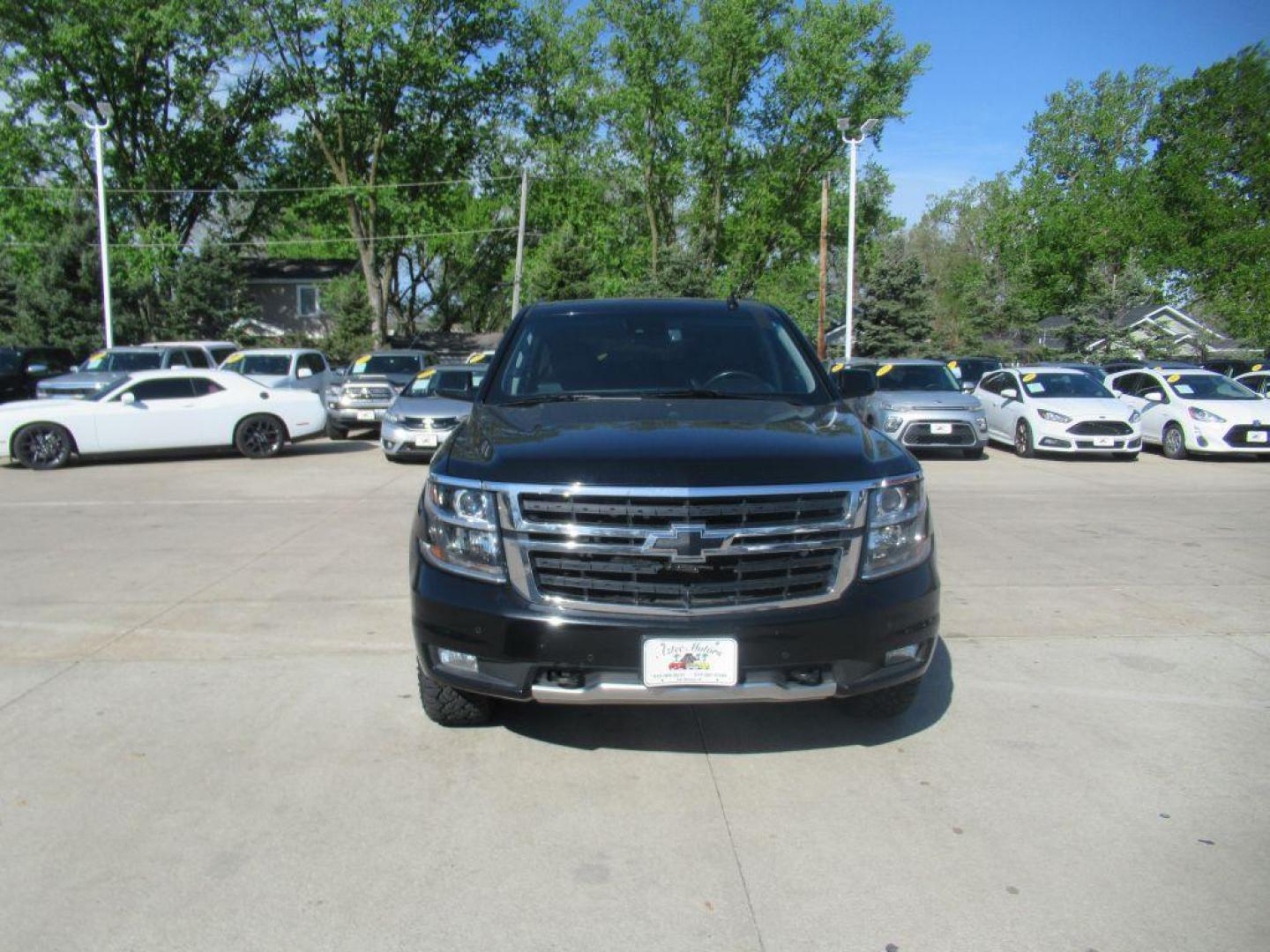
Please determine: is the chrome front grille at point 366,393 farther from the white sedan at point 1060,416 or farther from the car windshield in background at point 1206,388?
the car windshield in background at point 1206,388

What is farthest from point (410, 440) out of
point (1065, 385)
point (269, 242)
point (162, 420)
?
point (269, 242)

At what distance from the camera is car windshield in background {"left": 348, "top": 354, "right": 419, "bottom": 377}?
861 inches

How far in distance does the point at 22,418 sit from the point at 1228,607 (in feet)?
47.8

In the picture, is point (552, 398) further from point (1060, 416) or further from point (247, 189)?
point (247, 189)

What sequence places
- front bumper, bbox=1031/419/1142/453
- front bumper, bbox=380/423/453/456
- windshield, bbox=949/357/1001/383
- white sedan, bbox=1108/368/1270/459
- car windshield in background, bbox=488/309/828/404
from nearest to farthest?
car windshield in background, bbox=488/309/828/404, front bumper, bbox=380/423/453/456, front bumper, bbox=1031/419/1142/453, white sedan, bbox=1108/368/1270/459, windshield, bbox=949/357/1001/383

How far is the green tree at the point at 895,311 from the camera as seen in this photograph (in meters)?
40.1

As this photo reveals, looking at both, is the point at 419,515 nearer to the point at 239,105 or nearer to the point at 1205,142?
the point at 239,105

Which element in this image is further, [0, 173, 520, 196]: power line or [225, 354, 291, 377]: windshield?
[0, 173, 520, 196]: power line

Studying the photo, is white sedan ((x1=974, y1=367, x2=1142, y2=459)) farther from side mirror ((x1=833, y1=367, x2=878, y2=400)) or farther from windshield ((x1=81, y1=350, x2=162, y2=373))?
windshield ((x1=81, y1=350, x2=162, y2=373))

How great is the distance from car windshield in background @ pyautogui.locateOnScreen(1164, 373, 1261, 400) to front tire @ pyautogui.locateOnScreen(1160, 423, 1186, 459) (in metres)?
0.59

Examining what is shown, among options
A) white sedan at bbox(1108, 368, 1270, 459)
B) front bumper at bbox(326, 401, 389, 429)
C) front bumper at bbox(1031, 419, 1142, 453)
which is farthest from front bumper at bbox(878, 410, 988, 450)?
front bumper at bbox(326, 401, 389, 429)

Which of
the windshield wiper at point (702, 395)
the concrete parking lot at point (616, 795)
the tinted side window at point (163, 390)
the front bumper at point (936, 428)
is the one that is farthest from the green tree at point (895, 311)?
the windshield wiper at point (702, 395)

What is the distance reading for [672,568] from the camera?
361 cm

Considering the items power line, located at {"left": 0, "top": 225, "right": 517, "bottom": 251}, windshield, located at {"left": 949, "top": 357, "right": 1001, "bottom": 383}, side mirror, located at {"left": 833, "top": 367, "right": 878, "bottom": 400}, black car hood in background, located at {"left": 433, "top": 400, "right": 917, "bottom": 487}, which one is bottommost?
black car hood in background, located at {"left": 433, "top": 400, "right": 917, "bottom": 487}
